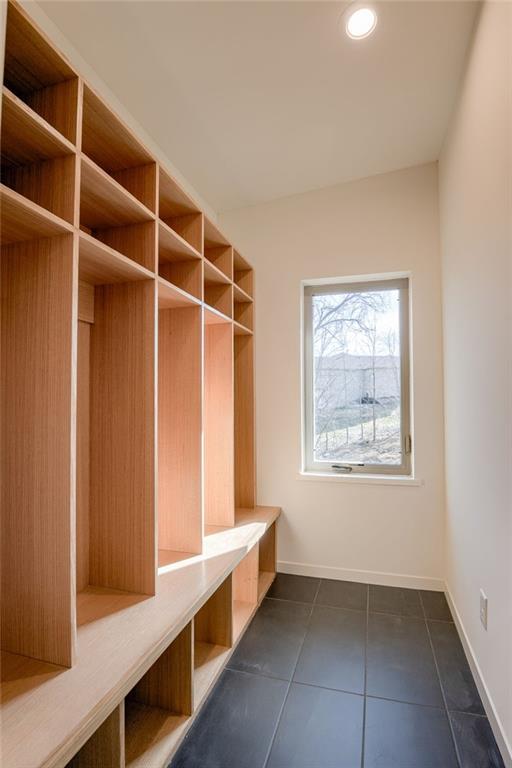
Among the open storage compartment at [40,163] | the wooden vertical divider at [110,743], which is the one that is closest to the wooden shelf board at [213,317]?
the open storage compartment at [40,163]

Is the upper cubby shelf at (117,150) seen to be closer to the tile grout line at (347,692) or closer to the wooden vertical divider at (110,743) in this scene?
the wooden vertical divider at (110,743)

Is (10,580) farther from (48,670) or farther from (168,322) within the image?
(168,322)

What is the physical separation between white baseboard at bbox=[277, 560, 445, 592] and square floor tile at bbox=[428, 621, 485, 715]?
0.37 metres

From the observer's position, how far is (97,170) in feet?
4.07

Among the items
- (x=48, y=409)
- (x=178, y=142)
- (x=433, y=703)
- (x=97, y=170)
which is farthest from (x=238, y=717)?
(x=178, y=142)

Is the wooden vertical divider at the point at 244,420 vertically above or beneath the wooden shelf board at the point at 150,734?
above

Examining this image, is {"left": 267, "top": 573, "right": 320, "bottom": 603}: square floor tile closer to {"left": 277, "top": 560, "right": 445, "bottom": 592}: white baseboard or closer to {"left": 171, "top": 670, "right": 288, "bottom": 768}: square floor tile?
{"left": 277, "top": 560, "right": 445, "bottom": 592}: white baseboard

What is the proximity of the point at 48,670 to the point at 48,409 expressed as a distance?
73 centimetres

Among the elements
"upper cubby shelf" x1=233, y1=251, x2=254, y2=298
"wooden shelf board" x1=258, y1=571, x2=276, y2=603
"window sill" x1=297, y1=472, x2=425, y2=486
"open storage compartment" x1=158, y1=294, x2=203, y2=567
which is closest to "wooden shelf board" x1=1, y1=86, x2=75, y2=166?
"open storage compartment" x1=158, y1=294, x2=203, y2=567

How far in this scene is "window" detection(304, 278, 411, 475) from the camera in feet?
9.14

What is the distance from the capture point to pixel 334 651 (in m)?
1.98

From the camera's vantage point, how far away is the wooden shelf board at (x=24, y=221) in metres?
0.97

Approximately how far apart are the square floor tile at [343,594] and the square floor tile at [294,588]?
0.06 metres

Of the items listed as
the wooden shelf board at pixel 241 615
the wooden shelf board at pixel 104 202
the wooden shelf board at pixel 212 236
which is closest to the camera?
the wooden shelf board at pixel 104 202
